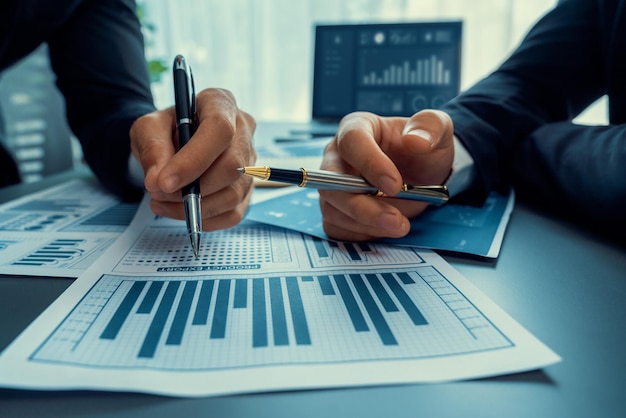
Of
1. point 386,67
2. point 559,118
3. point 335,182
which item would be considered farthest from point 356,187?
point 386,67

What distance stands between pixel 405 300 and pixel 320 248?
0.40 feet

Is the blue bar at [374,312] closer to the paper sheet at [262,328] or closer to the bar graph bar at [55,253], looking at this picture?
the paper sheet at [262,328]

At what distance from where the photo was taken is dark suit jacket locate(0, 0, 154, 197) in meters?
0.59

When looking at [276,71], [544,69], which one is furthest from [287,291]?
[276,71]

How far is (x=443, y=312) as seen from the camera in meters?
0.28

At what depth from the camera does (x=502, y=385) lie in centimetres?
21

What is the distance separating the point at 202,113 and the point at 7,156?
66 centimetres

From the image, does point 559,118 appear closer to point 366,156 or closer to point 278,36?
point 366,156

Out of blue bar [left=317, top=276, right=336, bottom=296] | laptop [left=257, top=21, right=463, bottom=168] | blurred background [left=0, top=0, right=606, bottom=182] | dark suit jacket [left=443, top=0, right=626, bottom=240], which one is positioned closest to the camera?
blue bar [left=317, top=276, right=336, bottom=296]

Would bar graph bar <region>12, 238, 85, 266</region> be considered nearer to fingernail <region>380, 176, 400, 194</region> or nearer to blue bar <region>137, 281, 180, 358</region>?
blue bar <region>137, 281, 180, 358</region>

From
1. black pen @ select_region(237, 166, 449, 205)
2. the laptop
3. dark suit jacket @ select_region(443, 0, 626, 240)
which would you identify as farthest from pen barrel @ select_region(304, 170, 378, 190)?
the laptop

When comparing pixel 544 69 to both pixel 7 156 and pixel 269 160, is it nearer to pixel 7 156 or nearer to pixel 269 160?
Result: pixel 269 160

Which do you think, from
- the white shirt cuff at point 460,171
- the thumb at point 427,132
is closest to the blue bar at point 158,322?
the thumb at point 427,132

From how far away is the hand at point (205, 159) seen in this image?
1.17 feet
